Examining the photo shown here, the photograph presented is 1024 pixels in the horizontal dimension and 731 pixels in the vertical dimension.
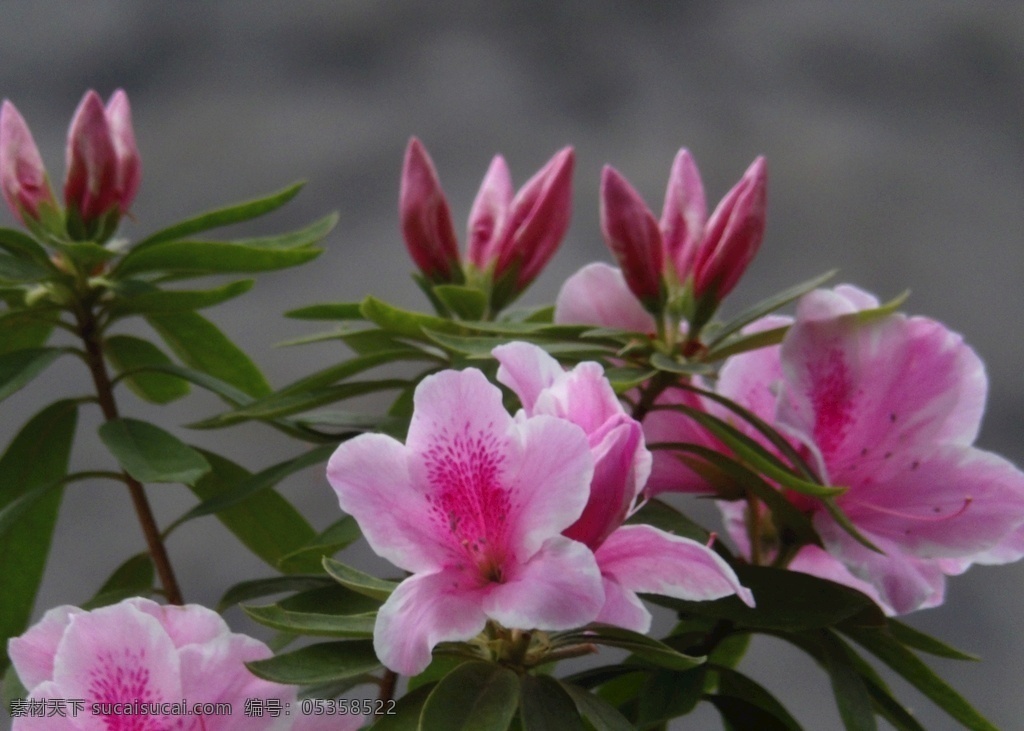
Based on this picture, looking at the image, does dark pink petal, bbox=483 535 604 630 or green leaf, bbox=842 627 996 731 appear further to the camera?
green leaf, bbox=842 627 996 731

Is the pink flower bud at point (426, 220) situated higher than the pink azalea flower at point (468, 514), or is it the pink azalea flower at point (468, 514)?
the pink flower bud at point (426, 220)

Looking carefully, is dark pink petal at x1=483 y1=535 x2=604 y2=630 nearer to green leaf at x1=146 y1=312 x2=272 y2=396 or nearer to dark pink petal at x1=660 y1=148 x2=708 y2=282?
dark pink petal at x1=660 y1=148 x2=708 y2=282

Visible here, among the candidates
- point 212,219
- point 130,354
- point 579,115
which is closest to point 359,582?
point 212,219

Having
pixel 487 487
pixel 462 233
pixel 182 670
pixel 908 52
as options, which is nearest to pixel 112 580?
pixel 182 670

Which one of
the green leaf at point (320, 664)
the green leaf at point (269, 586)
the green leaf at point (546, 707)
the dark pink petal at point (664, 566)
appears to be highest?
the dark pink petal at point (664, 566)

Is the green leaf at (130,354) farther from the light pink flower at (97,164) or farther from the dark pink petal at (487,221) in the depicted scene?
the dark pink petal at (487,221)

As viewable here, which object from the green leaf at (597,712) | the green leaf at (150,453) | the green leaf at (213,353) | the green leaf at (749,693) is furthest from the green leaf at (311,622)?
the green leaf at (213,353)

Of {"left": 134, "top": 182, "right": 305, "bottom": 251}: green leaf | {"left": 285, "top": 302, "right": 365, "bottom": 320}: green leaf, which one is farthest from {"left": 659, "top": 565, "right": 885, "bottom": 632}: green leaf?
{"left": 134, "top": 182, "right": 305, "bottom": 251}: green leaf

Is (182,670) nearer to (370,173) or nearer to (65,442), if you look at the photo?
(65,442)
